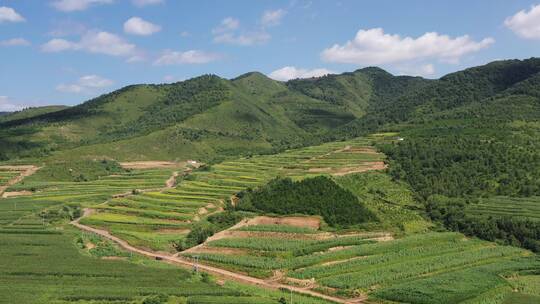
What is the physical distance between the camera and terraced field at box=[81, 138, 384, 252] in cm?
7688

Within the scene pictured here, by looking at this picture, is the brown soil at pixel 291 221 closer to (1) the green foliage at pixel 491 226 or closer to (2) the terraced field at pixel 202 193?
(2) the terraced field at pixel 202 193

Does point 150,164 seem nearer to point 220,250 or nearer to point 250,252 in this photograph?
point 220,250

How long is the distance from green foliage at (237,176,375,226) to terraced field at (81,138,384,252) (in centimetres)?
813

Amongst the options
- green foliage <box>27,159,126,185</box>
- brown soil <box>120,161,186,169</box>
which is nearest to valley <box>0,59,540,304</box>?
green foliage <box>27,159,126,185</box>

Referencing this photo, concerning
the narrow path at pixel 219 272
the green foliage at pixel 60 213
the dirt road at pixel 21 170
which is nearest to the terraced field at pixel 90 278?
the narrow path at pixel 219 272

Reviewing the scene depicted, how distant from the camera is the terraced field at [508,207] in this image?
73.5 meters

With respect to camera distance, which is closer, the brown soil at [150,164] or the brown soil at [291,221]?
the brown soil at [291,221]

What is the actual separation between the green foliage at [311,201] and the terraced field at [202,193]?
8134 mm

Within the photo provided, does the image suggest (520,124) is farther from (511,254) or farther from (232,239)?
(232,239)

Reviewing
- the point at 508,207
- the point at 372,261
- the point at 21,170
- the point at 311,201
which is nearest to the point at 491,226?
the point at 508,207

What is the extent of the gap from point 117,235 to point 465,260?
45730mm

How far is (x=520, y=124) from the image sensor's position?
4707 inches

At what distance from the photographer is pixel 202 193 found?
310 ft

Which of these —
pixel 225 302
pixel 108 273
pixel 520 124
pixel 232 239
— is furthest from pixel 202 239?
pixel 520 124
